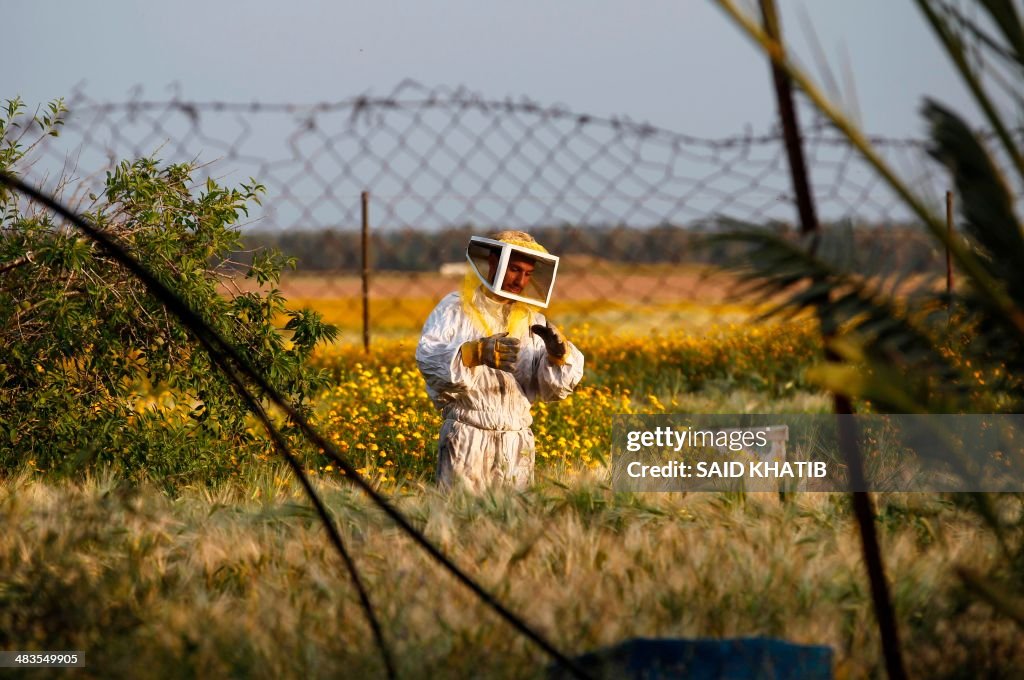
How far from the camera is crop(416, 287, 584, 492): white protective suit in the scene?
448 cm

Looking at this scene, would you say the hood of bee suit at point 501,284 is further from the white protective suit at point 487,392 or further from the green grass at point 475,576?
the green grass at point 475,576

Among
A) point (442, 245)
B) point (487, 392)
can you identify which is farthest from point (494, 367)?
point (442, 245)

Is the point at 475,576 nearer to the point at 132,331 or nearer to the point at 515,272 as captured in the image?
the point at 515,272

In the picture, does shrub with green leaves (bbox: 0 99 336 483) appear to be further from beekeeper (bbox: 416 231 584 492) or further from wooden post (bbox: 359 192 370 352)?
wooden post (bbox: 359 192 370 352)

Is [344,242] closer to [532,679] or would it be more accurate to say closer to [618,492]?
[618,492]

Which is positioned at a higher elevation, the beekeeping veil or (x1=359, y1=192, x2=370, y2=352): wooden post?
(x1=359, y1=192, x2=370, y2=352): wooden post

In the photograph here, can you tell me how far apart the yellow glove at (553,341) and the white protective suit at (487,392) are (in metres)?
0.04

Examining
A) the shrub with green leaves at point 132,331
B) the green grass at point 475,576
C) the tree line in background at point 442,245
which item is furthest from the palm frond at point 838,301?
the tree line in background at point 442,245

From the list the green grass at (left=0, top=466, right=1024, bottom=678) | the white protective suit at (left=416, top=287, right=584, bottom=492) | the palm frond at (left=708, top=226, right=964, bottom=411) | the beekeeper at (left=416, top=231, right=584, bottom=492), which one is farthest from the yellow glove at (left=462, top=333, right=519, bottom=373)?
the palm frond at (left=708, top=226, right=964, bottom=411)

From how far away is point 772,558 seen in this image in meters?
3.14

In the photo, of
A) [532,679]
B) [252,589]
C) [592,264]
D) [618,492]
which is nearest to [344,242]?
[592,264]

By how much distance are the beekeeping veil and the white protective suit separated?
14cm

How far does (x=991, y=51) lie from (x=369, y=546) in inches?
84.5

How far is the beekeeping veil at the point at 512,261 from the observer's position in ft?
14.0
